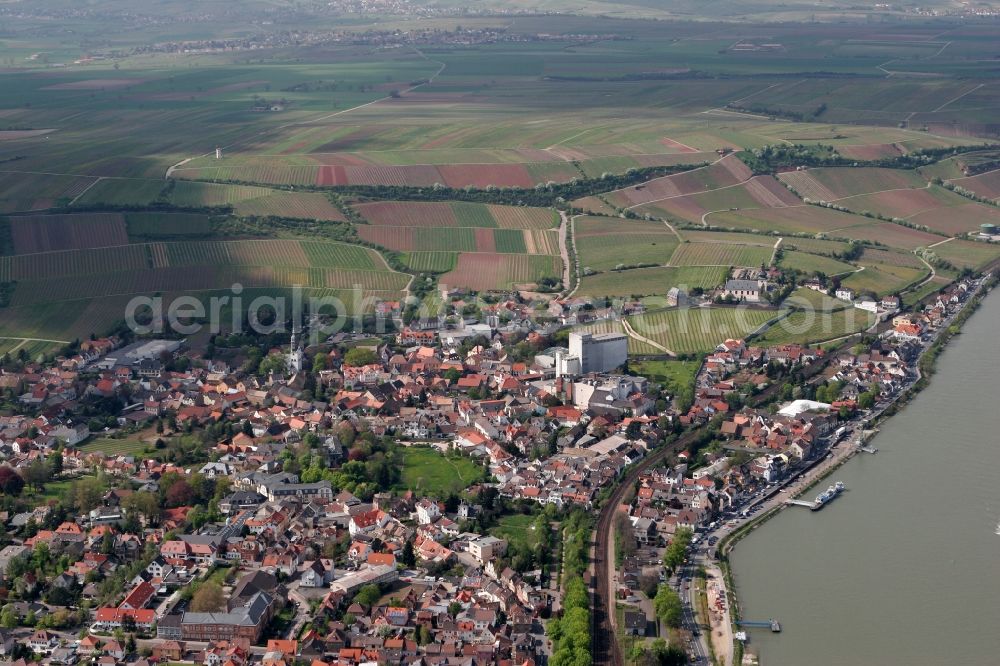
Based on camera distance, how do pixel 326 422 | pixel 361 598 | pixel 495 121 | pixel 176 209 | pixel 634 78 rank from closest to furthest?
pixel 361 598
pixel 326 422
pixel 176 209
pixel 495 121
pixel 634 78

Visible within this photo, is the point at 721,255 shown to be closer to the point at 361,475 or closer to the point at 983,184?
the point at 983,184

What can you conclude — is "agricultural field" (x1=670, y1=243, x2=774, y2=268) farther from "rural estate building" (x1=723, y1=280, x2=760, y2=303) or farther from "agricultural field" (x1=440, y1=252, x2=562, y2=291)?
"agricultural field" (x1=440, y1=252, x2=562, y2=291)

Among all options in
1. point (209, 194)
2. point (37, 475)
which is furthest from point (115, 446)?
point (209, 194)

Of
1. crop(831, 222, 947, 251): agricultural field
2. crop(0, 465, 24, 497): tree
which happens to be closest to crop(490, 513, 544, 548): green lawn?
crop(0, 465, 24, 497): tree

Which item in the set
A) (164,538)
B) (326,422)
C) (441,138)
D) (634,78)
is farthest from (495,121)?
(164,538)

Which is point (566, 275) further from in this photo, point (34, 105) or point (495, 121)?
point (34, 105)

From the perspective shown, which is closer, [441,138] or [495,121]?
[441,138]

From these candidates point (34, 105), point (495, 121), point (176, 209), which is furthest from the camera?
point (34, 105)
